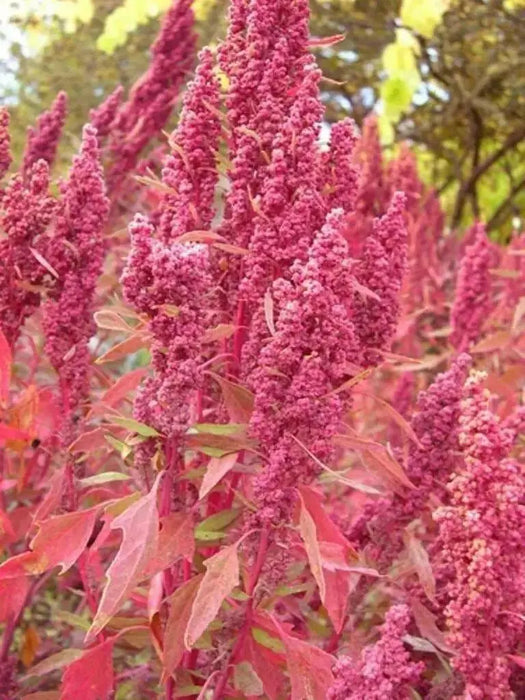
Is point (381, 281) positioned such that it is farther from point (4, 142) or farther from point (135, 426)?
point (4, 142)

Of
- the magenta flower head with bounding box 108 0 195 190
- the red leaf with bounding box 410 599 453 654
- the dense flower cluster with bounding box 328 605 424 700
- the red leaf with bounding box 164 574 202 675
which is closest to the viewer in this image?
the dense flower cluster with bounding box 328 605 424 700

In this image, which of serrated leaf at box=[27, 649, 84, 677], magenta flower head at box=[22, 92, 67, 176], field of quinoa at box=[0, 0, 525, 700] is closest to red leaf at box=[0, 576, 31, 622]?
field of quinoa at box=[0, 0, 525, 700]

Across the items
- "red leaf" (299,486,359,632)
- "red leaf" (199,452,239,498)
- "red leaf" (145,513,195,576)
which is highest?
"red leaf" (199,452,239,498)

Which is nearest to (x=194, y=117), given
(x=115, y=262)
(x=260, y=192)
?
(x=260, y=192)

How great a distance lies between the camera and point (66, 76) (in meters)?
6.25

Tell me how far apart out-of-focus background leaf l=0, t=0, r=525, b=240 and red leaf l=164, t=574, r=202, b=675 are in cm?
475

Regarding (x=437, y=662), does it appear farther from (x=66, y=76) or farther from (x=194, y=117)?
(x=66, y=76)

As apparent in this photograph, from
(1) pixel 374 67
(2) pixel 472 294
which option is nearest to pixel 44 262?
(2) pixel 472 294

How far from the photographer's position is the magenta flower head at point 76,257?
141 centimetres

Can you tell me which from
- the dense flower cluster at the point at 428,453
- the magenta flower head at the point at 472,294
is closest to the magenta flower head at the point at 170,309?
the dense flower cluster at the point at 428,453

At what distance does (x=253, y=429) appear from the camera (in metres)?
1.18

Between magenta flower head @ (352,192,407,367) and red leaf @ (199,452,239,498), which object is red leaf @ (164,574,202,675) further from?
magenta flower head @ (352,192,407,367)

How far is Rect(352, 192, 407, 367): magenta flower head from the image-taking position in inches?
51.9

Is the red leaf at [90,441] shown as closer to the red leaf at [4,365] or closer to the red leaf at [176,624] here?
the red leaf at [4,365]
